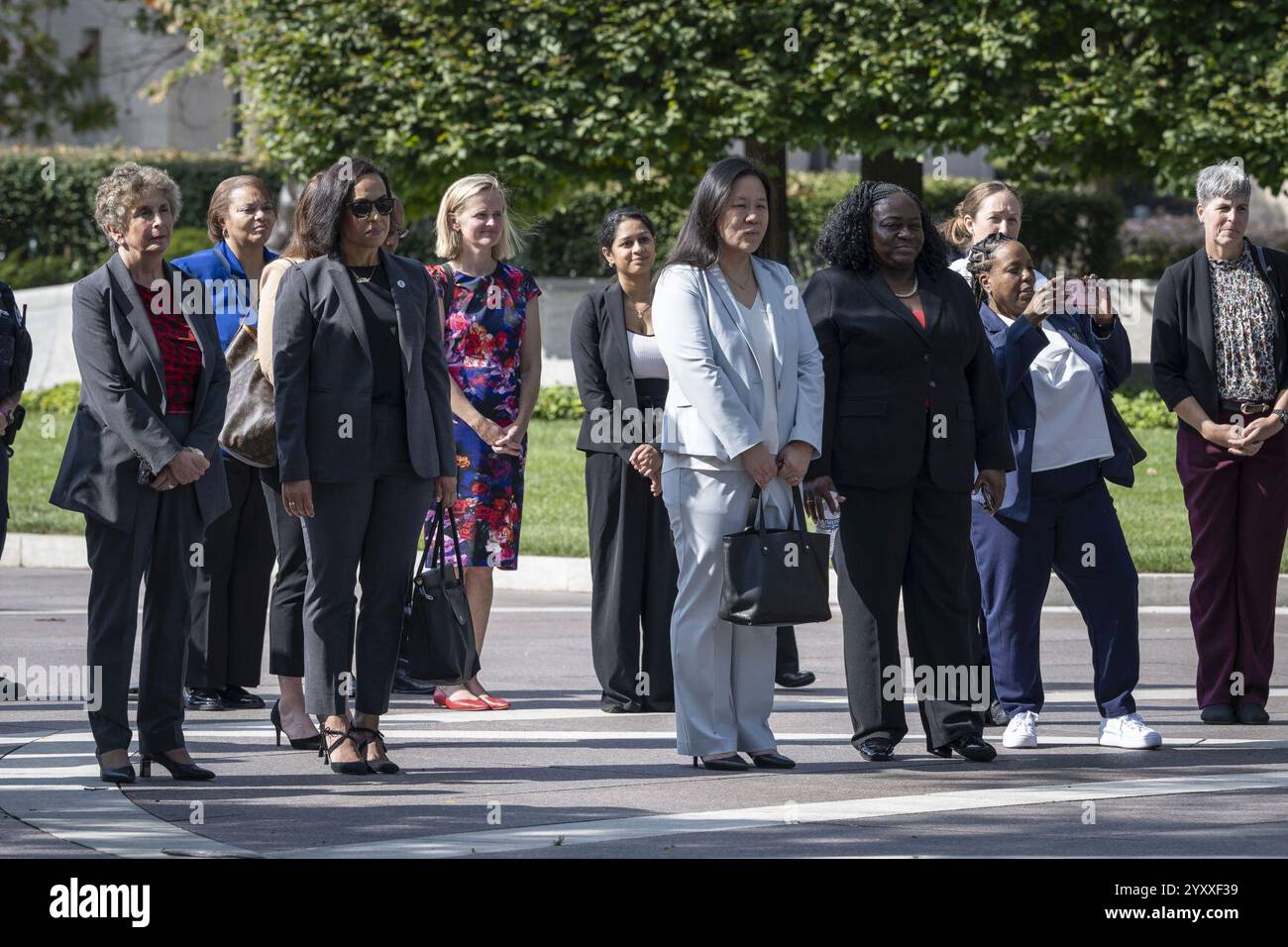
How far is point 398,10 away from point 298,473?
15404mm

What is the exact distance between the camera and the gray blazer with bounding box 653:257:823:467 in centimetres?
694

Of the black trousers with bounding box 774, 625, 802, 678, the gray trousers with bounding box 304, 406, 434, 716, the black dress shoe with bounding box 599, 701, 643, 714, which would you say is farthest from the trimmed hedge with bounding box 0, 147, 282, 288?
the gray trousers with bounding box 304, 406, 434, 716

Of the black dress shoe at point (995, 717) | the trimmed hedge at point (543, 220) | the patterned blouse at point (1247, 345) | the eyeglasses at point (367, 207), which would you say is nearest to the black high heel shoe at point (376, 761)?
the eyeglasses at point (367, 207)

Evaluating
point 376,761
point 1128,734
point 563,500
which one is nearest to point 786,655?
point 1128,734

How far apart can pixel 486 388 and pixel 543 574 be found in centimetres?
457

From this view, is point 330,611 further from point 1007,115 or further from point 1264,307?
point 1007,115

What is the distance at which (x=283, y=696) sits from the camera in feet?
25.1

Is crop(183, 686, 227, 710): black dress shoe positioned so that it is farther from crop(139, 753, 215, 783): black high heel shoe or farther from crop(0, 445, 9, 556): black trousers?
crop(139, 753, 215, 783): black high heel shoe

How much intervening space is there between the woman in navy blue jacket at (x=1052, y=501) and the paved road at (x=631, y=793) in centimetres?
34

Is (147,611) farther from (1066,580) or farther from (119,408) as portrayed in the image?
(1066,580)

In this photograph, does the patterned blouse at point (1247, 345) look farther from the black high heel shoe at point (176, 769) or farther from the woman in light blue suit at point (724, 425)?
the black high heel shoe at point (176, 769)

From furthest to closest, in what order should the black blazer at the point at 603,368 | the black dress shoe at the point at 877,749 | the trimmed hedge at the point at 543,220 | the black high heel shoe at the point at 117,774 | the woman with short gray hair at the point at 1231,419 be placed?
the trimmed hedge at the point at 543,220, the black blazer at the point at 603,368, the woman with short gray hair at the point at 1231,419, the black dress shoe at the point at 877,749, the black high heel shoe at the point at 117,774

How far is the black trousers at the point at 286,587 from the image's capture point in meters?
7.58

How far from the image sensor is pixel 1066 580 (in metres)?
7.98
